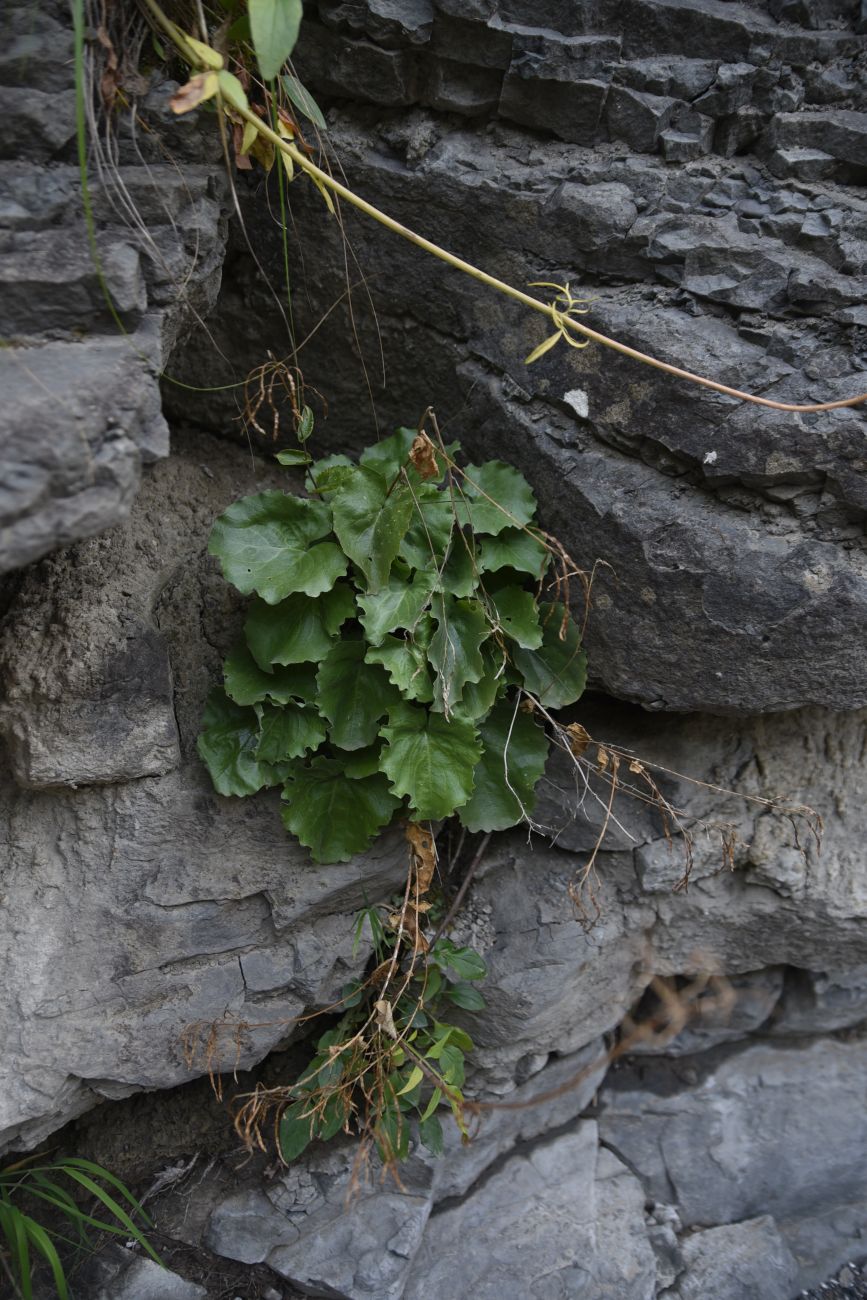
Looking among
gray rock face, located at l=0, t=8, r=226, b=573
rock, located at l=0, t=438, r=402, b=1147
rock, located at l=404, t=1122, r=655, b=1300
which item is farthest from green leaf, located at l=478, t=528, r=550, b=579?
rock, located at l=404, t=1122, r=655, b=1300

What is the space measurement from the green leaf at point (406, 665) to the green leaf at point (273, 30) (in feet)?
3.02

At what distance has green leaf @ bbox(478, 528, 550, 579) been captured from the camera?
195 centimetres

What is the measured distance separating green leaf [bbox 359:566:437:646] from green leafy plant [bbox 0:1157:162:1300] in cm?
121

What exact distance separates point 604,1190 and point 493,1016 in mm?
619

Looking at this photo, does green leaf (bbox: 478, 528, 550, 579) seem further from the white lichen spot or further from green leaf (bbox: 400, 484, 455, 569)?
A: the white lichen spot

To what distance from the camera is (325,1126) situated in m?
2.13

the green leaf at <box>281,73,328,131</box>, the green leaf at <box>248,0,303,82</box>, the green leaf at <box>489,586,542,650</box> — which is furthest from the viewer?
the green leaf at <box>489,586,542,650</box>

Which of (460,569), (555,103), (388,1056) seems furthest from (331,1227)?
(555,103)

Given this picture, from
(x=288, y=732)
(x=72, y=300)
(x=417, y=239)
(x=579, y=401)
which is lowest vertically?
(x=288, y=732)

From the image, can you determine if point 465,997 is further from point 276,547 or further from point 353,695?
point 276,547

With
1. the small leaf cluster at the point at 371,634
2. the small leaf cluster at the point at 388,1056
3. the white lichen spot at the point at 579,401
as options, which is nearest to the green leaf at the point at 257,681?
the small leaf cluster at the point at 371,634

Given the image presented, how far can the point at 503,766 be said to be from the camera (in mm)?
2055

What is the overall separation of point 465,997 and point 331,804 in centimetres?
58

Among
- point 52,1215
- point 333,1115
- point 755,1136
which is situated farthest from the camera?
point 755,1136
